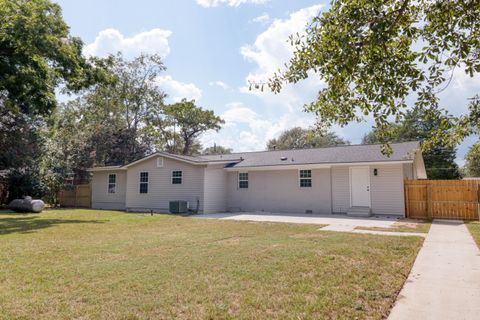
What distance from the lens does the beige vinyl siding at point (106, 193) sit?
19906mm

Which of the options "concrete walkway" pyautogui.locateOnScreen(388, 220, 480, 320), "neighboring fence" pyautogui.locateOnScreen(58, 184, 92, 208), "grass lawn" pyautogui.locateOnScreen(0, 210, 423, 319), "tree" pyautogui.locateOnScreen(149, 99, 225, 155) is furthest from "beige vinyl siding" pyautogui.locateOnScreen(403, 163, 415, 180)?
"tree" pyautogui.locateOnScreen(149, 99, 225, 155)

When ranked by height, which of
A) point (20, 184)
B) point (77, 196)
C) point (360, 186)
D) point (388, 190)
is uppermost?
point (20, 184)

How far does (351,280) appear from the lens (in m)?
4.53

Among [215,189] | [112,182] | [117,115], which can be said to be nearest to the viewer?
[215,189]

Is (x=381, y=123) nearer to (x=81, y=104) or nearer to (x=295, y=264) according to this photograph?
(x=295, y=264)

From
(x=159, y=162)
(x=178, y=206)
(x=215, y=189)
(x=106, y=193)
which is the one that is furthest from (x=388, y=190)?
Result: (x=106, y=193)

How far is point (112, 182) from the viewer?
20.4 m

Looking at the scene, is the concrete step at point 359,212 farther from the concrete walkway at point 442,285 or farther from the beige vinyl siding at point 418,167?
the concrete walkway at point 442,285

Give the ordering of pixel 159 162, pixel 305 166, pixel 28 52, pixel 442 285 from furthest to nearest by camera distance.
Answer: pixel 159 162 → pixel 305 166 → pixel 28 52 → pixel 442 285

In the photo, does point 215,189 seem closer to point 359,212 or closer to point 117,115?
point 359,212

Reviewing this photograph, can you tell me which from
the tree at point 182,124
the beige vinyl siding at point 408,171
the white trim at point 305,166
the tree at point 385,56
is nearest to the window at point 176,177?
the white trim at point 305,166

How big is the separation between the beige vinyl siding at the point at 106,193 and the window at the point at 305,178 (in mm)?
11297

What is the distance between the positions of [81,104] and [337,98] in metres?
32.6

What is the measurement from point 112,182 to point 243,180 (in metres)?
9.00
